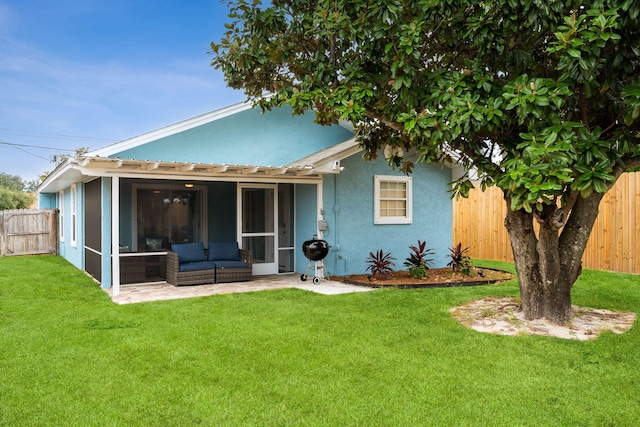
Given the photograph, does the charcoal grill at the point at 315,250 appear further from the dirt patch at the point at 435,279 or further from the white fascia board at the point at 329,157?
the white fascia board at the point at 329,157

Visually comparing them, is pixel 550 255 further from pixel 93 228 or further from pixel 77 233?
pixel 77 233

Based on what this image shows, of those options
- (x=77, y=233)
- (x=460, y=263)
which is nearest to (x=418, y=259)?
(x=460, y=263)

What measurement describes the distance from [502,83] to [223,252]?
698 centimetres

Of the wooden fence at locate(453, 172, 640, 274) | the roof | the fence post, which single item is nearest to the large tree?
the roof

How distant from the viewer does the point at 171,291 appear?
31.3ft

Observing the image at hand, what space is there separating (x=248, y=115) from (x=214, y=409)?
9742 mm

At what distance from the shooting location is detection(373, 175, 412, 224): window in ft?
39.1

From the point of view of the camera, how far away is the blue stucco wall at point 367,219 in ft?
37.3

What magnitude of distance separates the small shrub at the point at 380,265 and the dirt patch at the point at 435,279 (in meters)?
0.12

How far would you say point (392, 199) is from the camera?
12.2m

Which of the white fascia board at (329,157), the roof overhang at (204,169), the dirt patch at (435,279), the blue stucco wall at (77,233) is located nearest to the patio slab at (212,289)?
the dirt patch at (435,279)

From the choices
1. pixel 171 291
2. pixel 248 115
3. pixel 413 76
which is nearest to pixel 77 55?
pixel 248 115

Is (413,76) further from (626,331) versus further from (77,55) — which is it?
(77,55)

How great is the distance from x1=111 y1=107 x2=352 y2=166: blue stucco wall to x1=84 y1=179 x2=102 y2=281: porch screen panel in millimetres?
1131
